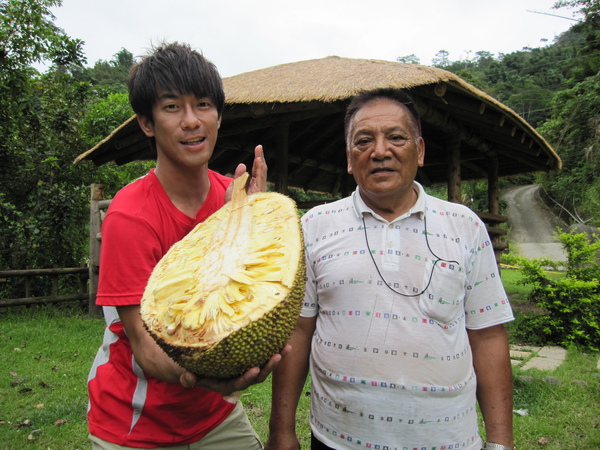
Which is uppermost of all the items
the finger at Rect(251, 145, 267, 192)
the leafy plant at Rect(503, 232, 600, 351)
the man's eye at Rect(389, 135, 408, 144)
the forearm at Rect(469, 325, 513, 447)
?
the man's eye at Rect(389, 135, 408, 144)

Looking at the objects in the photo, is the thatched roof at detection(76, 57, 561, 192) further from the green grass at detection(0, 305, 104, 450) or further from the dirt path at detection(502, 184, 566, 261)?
the dirt path at detection(502, 184, 566, 261)

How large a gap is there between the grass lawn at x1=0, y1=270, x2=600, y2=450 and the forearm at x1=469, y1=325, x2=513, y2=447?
5.42ft

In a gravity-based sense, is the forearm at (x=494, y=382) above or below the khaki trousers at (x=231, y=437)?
above

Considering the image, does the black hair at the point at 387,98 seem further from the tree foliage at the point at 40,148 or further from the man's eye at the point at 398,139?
the tree foliage at the point at 40,148

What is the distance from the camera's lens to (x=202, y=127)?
1.26 meters

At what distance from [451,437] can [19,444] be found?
2790 mm

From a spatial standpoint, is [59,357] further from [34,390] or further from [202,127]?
[202,127]

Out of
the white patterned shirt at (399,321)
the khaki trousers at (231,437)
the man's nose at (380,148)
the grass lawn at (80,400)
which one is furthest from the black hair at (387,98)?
the grass lawn at (80,400)

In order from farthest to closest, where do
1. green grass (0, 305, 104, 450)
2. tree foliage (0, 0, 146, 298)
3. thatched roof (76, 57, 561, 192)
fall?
tree foliage (0, 0, 146, 298) → thatched roof (76, 57, 561, 192) → green grass (0, 305, 104, 450)

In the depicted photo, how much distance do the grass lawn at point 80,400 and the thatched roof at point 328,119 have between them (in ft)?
7.78

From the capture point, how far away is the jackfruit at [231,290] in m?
0.97

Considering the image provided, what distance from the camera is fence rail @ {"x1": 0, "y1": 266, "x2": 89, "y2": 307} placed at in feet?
20.9

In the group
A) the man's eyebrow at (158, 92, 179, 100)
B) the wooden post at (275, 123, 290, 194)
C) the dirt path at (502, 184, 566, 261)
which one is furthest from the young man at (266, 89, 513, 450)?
the dirt path at (502, 184, 566, 261)

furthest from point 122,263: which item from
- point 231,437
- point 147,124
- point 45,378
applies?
point 45,378
